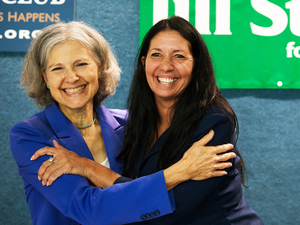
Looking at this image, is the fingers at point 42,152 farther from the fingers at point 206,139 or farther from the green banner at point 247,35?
the green banner at point 247,35

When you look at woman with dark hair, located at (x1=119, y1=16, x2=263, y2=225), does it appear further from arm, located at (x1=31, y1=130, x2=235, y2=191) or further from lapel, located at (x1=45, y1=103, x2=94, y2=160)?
lapel, located at (x1=45, y1=103, x2=94, y2=160)

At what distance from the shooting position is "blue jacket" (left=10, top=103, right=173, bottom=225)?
1.30 metres

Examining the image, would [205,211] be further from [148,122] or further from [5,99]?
[5,99]

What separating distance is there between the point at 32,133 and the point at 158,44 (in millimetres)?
691

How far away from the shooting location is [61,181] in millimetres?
1362

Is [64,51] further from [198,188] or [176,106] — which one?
[198,188]

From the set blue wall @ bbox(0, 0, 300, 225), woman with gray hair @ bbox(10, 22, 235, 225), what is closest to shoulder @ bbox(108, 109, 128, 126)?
woman with gray hair @ bbox(10, 22, 235, 225)

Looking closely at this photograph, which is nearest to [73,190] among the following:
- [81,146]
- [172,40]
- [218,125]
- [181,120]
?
[81,146]

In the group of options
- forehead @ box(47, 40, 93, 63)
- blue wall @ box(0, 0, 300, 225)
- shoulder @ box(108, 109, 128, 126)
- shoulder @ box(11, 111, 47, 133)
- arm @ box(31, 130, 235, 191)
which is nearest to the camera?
arm @ box(31, 130, 235, 191)

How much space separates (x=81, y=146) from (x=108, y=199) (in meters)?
0.37

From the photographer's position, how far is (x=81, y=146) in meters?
1.60

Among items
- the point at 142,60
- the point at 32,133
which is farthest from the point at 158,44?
the point at 32,133

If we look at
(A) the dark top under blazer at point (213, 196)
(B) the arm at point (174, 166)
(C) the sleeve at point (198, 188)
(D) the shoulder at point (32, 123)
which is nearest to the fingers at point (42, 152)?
(B) the arm at point (174, 166)

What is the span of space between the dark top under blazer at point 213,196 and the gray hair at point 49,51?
630 mm
